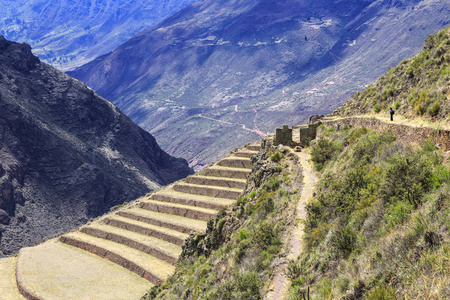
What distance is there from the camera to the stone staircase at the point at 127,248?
28.3 m

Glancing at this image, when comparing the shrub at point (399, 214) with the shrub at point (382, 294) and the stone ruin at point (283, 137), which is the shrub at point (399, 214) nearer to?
the shrub at point (382, 294)

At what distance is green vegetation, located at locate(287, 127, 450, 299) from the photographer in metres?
7.66

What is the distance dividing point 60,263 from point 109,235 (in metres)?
4.81

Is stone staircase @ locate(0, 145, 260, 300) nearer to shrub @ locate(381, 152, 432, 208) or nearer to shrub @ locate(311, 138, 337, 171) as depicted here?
shrub @ locate(311, 138, 337, 171)

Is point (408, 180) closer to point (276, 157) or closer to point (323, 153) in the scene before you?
point (323, 153)

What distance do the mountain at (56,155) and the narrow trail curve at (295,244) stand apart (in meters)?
46.6

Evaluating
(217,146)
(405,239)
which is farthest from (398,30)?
(405,239)

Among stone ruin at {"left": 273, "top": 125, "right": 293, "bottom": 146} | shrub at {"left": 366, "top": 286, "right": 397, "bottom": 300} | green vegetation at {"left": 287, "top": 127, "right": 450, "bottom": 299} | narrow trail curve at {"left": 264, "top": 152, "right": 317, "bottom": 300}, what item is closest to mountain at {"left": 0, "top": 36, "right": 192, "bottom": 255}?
stone ruin at {"left": 273, "top": 125, "right": 293, "bottom": 146}

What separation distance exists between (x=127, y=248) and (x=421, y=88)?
2374cm

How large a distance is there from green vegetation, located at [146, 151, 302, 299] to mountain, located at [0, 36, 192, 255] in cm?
4180

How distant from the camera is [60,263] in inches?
1310

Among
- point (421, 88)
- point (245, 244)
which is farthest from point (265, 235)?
point (421, 88)

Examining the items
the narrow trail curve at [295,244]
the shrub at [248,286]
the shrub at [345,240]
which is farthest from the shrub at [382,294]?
the shrub at [248,286]

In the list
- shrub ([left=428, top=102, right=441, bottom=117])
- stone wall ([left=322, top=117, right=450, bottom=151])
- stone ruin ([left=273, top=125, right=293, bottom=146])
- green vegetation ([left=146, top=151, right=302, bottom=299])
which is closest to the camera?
stone wall ([left=322, top=117, right=450, bottom=151])
